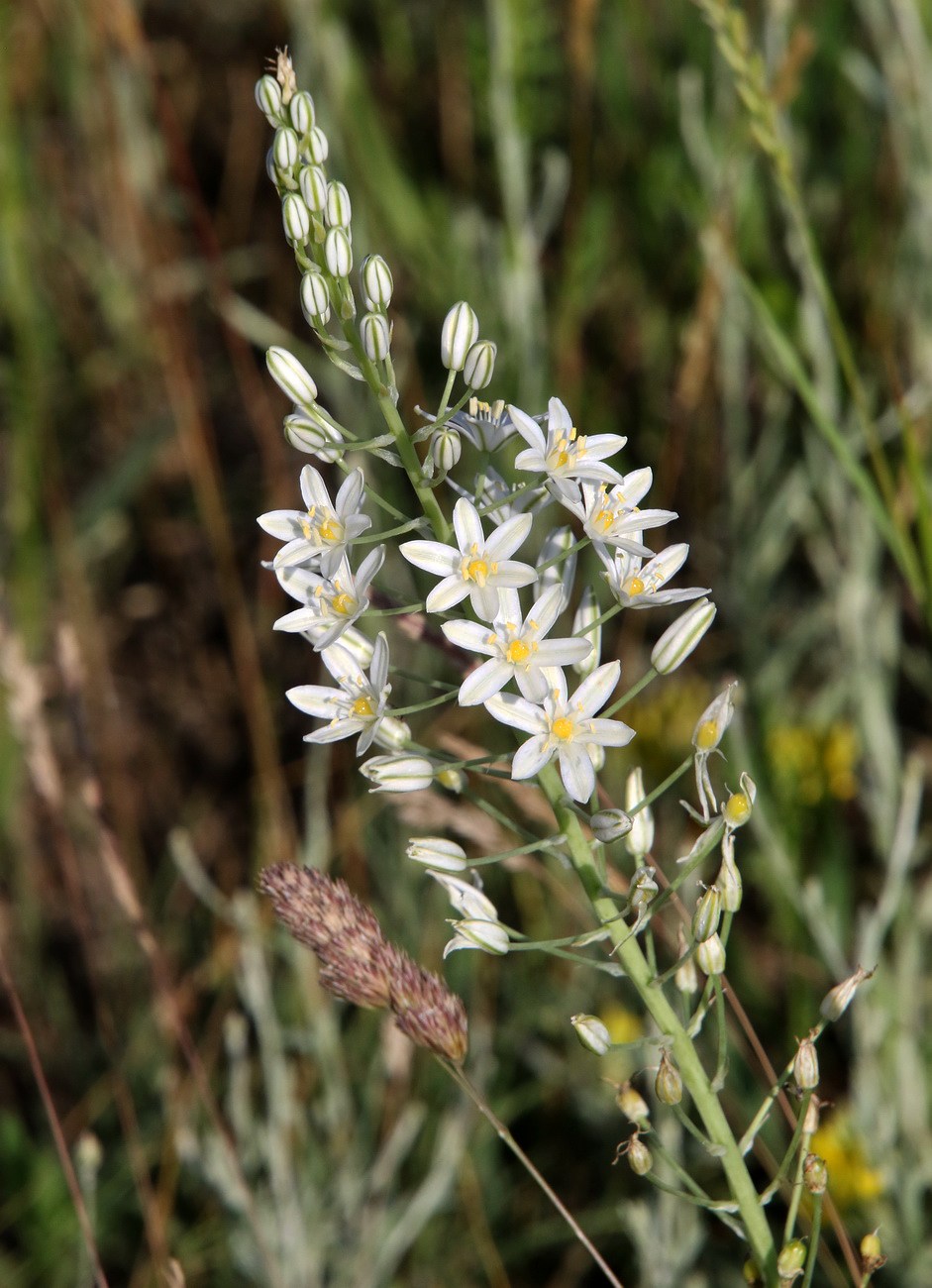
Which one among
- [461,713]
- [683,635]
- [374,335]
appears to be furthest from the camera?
[461,713]

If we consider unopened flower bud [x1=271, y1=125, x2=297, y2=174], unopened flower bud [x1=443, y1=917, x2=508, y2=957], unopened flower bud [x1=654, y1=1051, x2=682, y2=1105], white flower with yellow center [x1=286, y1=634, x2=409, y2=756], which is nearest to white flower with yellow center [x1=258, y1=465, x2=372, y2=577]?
white flower with yellow center [x1=286, y1=634, x2=409, y2=756]

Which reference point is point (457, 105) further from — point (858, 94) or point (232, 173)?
point (858, 94)

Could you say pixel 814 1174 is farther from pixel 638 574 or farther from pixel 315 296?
pixel 315 296

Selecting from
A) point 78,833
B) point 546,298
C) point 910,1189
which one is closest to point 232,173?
point 546,298

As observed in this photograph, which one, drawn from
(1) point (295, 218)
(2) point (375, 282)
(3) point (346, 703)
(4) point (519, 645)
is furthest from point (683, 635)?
(1) point (295, 218)

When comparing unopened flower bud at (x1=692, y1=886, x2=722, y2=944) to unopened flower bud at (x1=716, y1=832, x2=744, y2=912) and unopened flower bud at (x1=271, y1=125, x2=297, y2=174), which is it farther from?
unopened flower bud at (x1=271, y1=125, x2=297, y2=174)

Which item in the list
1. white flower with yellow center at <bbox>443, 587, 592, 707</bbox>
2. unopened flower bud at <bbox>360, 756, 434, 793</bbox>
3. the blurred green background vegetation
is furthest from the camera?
the blurred green background vegetation
